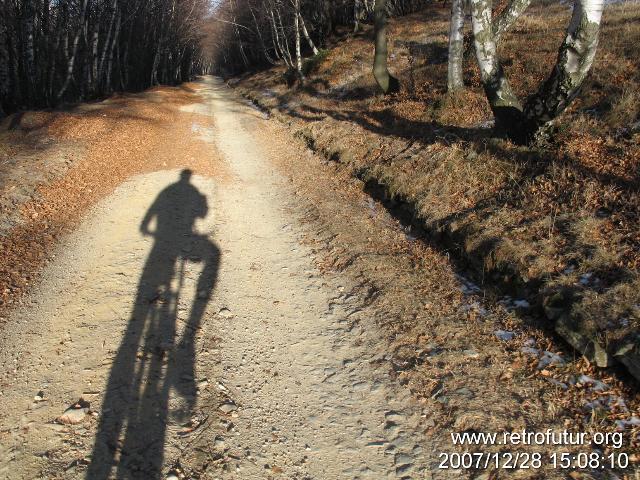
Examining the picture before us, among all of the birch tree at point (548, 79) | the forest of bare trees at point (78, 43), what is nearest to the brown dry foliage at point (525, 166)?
the birch tree at point (548, 79)

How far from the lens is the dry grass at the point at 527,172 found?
17.3 ft

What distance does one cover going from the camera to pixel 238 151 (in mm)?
13547

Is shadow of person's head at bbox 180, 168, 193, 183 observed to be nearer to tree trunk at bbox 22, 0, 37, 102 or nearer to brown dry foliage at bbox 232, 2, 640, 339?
brown dry foliage at bbox 232, 2, 640, 339

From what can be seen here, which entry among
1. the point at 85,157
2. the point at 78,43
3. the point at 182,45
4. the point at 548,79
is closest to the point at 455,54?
the point at 548,79

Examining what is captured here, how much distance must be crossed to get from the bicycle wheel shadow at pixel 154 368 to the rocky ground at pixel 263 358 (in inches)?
0.7

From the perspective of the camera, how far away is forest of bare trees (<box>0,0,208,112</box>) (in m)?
17.4

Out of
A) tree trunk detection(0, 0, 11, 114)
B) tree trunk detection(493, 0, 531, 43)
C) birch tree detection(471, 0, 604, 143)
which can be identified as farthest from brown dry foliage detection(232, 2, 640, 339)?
tree trunk detection(0, 0, 11, 114)

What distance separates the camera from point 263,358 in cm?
479

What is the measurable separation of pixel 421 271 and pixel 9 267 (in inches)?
243

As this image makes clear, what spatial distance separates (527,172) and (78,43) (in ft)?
85.5

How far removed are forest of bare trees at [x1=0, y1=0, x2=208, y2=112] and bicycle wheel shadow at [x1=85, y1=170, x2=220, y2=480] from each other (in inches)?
614

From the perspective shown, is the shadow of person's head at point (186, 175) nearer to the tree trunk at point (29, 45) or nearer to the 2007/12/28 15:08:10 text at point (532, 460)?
the 2007/12/28 15:08:10 text at point (532, 460)

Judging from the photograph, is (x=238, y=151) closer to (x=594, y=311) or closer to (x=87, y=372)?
(x=87, y=372)

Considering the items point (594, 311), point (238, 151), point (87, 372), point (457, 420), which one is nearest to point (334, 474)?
point (457, 420)
